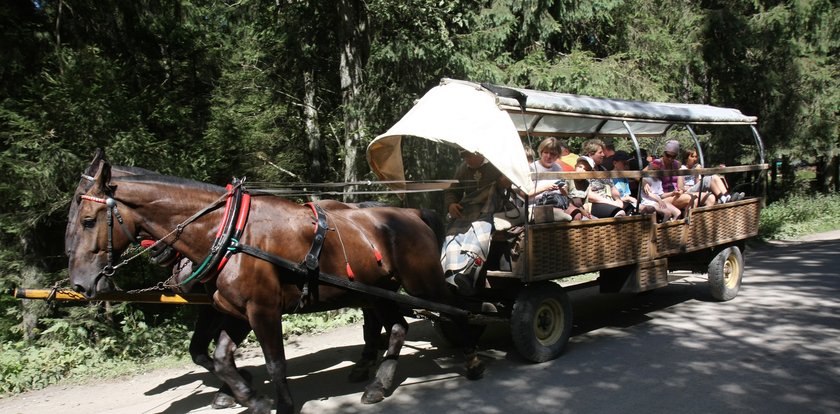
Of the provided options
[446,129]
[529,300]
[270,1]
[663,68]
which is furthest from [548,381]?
[663,68]

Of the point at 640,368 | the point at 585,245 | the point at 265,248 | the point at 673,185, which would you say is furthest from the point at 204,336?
the point at 673,185

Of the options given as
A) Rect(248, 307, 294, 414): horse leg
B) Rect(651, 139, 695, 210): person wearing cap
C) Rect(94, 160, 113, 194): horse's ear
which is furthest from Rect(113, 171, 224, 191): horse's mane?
Rect(651, 139, 695, 210): person wearing cap

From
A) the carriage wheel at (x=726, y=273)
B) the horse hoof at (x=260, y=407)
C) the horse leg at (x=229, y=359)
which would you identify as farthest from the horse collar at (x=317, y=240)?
the carriage wheel at (x=726, y=273)

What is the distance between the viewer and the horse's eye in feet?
13.9

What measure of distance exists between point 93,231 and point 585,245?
4484mm

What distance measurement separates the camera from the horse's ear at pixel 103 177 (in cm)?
423

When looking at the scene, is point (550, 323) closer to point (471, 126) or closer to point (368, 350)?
point (368, 350)

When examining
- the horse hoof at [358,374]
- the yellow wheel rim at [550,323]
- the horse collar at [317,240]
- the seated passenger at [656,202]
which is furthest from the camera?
the seated passenger at [656,202]

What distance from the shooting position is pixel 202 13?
10352 mm

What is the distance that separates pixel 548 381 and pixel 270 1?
7991mm

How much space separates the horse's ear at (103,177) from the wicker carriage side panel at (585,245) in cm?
357

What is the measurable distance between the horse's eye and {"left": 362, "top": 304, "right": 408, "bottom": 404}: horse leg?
247 cm

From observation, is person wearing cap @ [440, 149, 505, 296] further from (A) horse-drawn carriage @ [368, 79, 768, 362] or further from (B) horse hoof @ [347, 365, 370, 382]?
(B) horse hoof @ [347, 365, 370, 382]

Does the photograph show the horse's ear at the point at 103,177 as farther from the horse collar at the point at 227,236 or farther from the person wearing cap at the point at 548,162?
the person wearing cap at the point at 548,162
